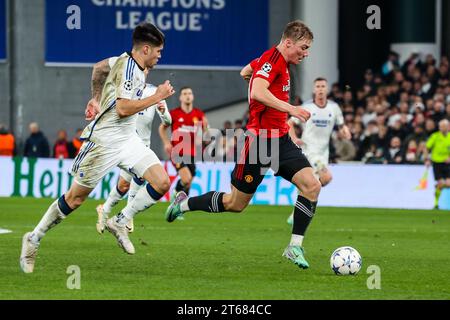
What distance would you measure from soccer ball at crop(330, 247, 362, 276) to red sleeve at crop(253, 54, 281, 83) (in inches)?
70.6

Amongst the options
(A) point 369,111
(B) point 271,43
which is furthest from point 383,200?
(B) point 271,43

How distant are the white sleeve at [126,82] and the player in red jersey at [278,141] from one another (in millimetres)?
1151

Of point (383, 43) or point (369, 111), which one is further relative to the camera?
point (383, 43)

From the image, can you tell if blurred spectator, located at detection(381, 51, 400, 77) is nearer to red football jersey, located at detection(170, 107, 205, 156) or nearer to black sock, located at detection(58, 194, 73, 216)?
red football jersey, located at detection(170, 107, 205, 156)

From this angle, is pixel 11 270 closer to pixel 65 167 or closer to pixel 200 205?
pixel 200 205

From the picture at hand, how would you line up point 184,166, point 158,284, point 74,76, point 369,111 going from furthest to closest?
point 74,76 < point 369,111 < point 184,166 < point 158,284

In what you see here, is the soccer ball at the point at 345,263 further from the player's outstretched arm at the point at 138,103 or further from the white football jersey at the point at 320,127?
the white football jersey at the point at 320,127

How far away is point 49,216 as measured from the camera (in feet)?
36.9

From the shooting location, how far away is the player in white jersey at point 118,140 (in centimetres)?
1123

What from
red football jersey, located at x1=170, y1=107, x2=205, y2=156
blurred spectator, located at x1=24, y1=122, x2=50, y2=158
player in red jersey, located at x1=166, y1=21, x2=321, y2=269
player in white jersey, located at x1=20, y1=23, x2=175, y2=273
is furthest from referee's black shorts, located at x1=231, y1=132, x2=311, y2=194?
blurred spectator, located at x1=24, y1=122, x2=50, y2=158

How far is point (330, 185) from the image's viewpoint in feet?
82.7

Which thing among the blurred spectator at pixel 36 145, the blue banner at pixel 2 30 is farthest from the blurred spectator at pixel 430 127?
the blue banner at pixel 2 30
